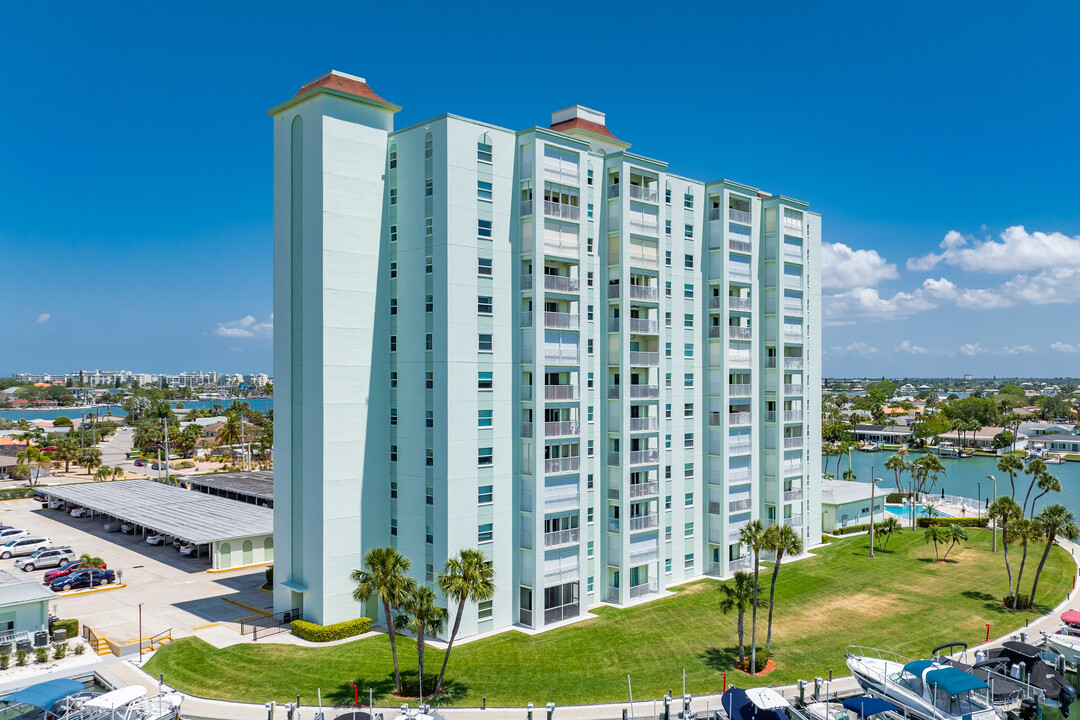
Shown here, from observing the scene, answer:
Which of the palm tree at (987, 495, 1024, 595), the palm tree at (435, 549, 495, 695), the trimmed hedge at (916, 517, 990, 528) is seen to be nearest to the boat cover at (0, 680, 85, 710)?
the palm tree at (435, 549, 495, 695)

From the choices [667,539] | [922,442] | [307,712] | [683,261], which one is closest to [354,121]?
[683,261]

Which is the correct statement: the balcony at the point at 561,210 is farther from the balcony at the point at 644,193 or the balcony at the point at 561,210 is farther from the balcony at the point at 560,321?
the balcony at the point at 560,321

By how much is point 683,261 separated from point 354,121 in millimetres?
24827

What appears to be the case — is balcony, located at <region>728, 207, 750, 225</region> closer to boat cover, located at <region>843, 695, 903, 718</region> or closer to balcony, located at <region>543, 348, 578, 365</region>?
balcony, located at <region>543, 348, 578, 365</region>

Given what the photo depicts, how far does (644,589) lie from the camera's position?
47.8m

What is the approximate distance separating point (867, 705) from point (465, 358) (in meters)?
25.1

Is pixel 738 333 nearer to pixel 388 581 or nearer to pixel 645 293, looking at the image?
pixel 645 293

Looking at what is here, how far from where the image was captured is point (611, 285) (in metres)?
47.4

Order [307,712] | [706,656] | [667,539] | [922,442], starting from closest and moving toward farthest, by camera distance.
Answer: [307,712] < [706,656] < [667,539] < [922,442]

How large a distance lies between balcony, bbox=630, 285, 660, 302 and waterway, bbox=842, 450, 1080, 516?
59979mm

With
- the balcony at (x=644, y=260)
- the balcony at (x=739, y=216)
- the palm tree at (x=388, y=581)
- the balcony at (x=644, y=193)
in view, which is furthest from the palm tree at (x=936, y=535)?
the palm tree at (x=388, y=581)

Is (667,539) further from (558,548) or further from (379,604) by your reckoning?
(379,604)

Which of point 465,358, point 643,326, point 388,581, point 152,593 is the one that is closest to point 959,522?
point 643,326

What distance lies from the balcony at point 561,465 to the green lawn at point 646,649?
29.6ft
